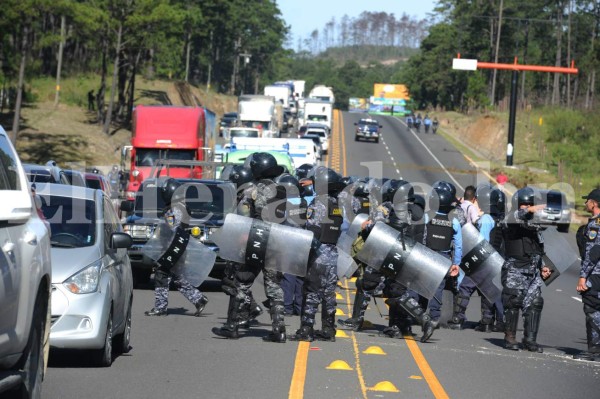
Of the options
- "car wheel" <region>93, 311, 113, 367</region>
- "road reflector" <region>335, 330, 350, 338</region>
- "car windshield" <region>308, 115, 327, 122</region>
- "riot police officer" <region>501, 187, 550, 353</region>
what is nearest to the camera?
"car wheel" <region>93, 311, 113, 367</region>

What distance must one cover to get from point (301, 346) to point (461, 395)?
306 cm

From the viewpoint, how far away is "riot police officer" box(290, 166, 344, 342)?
12.7 metres

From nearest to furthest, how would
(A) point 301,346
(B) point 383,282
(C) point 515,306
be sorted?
(A) point 301,346
(C) point 515,306
(B) point 383,282

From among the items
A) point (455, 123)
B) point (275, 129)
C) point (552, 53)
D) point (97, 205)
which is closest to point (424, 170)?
point (275, 129)

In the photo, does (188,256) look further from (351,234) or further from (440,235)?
(440,235)

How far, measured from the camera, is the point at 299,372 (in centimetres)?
1031

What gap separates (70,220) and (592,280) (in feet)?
19.5

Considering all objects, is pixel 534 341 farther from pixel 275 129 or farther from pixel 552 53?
pixel 552 53

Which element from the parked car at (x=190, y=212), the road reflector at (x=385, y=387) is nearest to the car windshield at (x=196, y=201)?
the parked car at (x=190, y=212)

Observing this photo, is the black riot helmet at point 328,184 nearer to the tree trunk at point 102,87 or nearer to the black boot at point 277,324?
the black boot at point 277,324

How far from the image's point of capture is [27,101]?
65438 millimetres

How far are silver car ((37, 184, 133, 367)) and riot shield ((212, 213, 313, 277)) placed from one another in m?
1.39

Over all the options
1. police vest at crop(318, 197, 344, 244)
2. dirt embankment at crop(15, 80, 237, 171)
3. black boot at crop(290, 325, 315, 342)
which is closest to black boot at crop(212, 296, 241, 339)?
black boot at crop(290, 325, 315, 342)

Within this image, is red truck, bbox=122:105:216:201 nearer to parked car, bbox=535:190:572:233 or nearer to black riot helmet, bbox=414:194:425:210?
parked car, bbox=535:190:572:233
